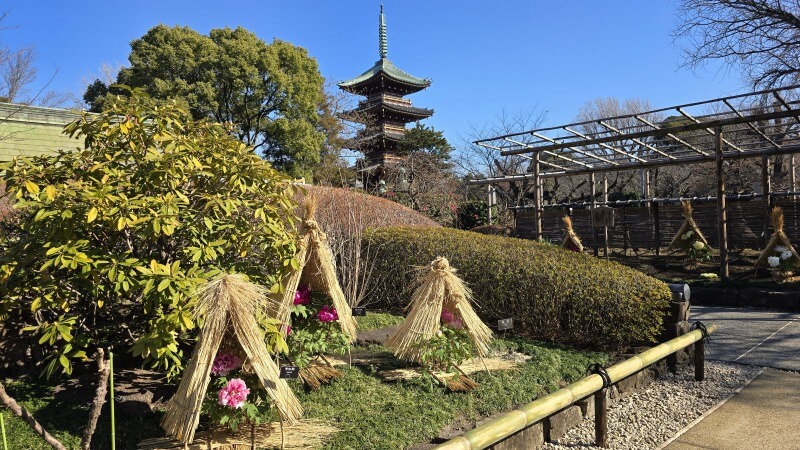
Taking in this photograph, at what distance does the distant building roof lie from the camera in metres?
9.18

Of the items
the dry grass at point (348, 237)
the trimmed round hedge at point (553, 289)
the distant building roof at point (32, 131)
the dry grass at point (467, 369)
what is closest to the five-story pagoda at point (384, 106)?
the distant building roof at point (32, 131)

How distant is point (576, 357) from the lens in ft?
17.9

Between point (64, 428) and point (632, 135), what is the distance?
10.6 meters

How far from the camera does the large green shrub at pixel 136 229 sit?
303 cm

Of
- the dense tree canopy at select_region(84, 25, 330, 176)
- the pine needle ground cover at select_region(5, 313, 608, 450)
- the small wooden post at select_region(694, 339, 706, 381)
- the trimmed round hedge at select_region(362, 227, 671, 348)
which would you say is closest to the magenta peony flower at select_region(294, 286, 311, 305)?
the pine needle ground cover at select_region(5, 313, 608, 450)

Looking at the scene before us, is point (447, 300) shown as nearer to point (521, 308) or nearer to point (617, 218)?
point (521, 308)

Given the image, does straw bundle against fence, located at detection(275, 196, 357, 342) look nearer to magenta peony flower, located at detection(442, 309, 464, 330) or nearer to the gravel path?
magenta peony flower, located at detection(442, 309, 464, 330)

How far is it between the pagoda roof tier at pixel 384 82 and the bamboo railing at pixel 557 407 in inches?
1089

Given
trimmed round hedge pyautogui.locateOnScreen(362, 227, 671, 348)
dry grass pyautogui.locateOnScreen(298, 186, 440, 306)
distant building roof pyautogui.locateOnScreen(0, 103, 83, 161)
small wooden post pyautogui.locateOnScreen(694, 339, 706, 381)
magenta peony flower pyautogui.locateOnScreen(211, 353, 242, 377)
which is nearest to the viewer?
magenta peony flower pyautogui.locateOnScreen(211, 353, 242, 377)

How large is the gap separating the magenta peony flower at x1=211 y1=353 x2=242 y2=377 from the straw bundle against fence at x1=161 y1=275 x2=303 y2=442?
0.08 m

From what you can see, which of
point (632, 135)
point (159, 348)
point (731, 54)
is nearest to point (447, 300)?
point (159, 348)

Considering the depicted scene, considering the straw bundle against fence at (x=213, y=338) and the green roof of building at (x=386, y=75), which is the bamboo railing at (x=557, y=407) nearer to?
the straw bundle against fence at (x=213, y=338)

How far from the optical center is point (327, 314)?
14.5 ft

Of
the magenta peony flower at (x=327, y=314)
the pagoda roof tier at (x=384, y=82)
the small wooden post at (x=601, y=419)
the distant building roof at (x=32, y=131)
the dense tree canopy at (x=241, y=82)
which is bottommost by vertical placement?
the small wooden post at (x=601, y=419)
